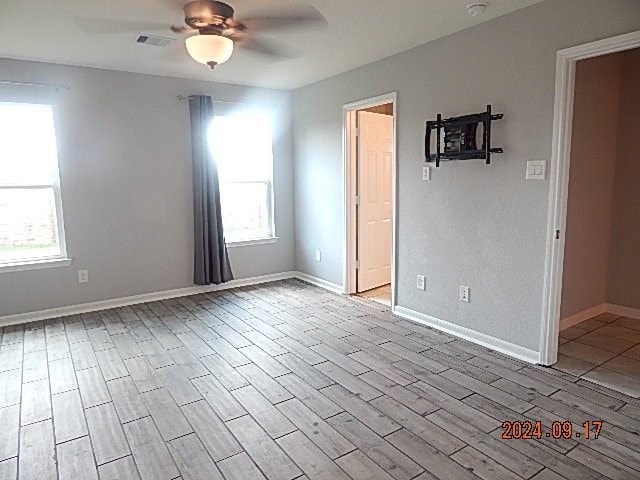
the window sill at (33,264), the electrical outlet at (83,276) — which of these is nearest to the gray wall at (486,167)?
the electrical outlet at (83,276)

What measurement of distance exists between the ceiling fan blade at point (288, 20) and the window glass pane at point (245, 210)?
231cm

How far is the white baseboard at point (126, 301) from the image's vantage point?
399 centimetres

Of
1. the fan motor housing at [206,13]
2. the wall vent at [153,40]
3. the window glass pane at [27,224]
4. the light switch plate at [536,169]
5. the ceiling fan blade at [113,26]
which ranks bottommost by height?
the window glass pane at [27,224]

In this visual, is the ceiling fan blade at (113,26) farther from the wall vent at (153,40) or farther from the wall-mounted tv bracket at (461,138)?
the wall-mounted tv bracket at (461,138)

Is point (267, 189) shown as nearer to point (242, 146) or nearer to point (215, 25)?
point (242, 146)

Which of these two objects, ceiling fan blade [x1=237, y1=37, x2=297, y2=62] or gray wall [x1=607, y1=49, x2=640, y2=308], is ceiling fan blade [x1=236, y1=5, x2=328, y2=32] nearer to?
ceiling fan blade [x1=237, y1=37, x2=297, y2=62]

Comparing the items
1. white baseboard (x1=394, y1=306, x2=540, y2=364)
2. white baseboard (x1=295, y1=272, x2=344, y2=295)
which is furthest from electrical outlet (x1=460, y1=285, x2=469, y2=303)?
white baseboard (x1=295, y1=272, x2=344, y2=295)

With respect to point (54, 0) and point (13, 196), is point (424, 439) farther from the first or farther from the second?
point (13, 196)

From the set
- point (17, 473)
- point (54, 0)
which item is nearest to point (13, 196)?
point (54, 0)

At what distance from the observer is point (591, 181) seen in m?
3.65

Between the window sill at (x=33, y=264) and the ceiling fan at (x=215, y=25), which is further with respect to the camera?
the window sill at (x=33, y=264)

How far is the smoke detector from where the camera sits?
2721 mm

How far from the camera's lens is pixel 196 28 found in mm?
2869

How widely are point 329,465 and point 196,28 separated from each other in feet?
9.15
